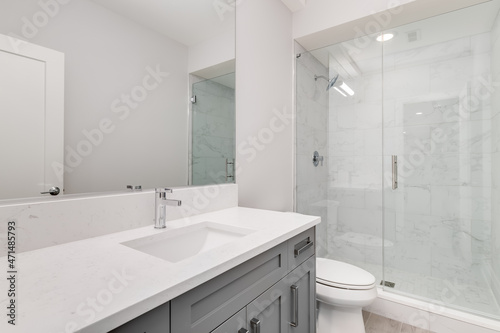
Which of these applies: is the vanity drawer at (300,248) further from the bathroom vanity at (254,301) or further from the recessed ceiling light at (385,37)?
the recessed ceiling light at (385,37)

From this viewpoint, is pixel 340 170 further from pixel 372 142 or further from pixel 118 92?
pixel 118 92

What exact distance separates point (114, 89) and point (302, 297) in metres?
1.16

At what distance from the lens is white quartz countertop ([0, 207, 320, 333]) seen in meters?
0.43

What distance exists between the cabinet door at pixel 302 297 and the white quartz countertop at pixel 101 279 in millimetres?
245

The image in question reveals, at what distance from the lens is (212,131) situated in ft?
4.78

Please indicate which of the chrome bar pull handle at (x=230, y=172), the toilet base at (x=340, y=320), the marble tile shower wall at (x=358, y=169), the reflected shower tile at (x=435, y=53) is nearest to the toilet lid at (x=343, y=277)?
the toilet base at (x=340, y=320)

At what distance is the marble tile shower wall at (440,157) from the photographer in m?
2.10

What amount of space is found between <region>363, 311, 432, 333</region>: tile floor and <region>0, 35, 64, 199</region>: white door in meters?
1.97

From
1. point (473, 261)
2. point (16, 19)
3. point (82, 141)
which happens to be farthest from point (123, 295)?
point (473, 261)

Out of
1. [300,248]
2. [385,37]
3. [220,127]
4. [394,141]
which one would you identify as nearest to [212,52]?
[220,127]

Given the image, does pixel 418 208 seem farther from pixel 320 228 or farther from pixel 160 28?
pixel 160 28

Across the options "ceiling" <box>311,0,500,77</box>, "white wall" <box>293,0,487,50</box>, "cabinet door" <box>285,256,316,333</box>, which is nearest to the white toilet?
"cabinet door" <box>285,256,316,333</box>

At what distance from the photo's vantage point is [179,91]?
1.25 m

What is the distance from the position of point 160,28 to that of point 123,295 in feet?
3.68
